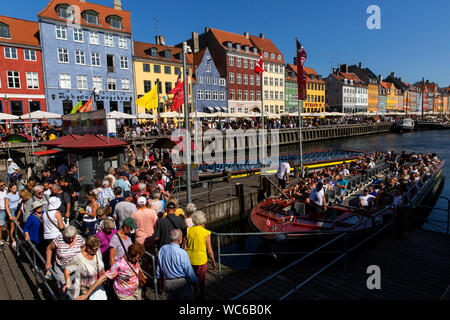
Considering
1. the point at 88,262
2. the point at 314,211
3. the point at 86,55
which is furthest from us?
the point at 86,55

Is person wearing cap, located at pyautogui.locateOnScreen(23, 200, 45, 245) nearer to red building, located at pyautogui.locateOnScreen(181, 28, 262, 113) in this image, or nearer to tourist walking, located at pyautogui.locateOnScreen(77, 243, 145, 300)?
tourist walking, located at pyautogui.locateOnScreen(77, 243, 145, 300)

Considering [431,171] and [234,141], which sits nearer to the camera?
[431,171]

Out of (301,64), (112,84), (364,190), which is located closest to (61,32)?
(112,84)

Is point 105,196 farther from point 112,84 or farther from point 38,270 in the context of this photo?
point 112,84

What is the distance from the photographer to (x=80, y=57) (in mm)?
38219

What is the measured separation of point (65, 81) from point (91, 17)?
9.14 m

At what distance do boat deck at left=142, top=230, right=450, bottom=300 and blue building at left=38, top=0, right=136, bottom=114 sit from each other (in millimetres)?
32603

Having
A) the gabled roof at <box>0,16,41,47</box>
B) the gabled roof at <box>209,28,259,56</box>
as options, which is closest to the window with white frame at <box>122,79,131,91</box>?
the gabled roof at <box>0,16,41,47</box>

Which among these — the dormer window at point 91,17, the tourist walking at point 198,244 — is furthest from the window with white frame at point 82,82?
the tourist walking at point 198,244

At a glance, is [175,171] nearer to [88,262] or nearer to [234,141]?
[88,262]

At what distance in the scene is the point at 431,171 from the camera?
19594 millimetres

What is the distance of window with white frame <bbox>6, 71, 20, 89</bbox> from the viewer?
33000 mm
